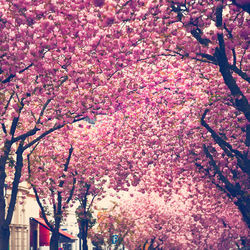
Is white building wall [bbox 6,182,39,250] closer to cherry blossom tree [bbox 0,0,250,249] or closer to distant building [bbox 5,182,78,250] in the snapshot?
distant building [bbox 5,182,78,250]

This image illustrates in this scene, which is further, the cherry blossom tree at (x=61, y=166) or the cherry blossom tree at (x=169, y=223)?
the cherry blossom tree at (x=169, y=223)

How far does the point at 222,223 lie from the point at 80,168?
22.1m

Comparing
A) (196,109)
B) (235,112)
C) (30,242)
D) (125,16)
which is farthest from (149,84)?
(30,242)

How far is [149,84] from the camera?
16.7 meters

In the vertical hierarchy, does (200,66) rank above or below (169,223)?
below

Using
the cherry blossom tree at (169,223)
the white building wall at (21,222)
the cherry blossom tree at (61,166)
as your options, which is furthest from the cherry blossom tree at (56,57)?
the cherry blossom tree at (169,223)

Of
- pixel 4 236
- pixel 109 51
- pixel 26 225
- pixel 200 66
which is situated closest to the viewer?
pixel 109 51

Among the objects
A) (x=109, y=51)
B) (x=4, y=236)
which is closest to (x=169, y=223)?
(x=4, y=236)

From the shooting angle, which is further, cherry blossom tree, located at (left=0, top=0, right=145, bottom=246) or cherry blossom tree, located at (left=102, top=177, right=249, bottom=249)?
cherry blossom tree, located at (left=102, top=177, right=249, bottom=249)

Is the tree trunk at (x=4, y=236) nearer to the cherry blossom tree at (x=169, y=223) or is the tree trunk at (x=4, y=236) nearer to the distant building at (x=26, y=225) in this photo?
the distant building at (x=26, y=225)

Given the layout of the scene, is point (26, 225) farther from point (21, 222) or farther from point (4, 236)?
point (4, 236)

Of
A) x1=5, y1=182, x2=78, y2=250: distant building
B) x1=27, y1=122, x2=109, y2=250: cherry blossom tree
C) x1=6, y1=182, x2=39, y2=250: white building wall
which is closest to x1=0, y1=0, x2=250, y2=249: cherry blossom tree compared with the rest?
x1=27, y1=122, x2=109, y2=250: cherry blossom tree

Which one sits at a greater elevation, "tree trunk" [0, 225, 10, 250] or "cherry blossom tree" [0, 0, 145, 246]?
"cherry blossom tree" [0, 0, 145, 246]

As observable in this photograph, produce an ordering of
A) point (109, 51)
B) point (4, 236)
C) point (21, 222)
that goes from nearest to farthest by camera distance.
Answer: point (109, 51), point (4, 236), point (21, 222)
